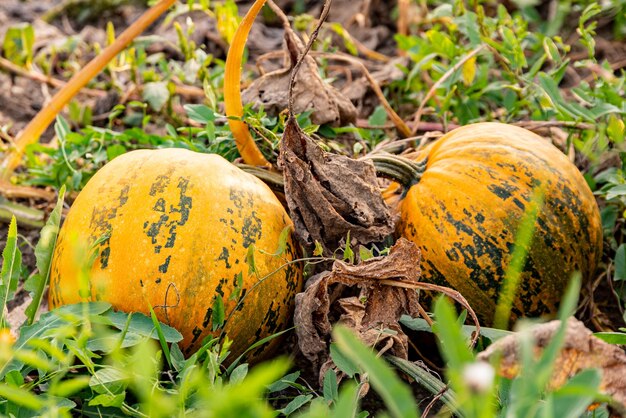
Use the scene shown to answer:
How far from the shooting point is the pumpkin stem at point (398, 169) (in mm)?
2154

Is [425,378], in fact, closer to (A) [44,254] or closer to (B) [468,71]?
(A) [44,254]

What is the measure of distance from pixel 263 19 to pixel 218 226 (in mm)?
3513

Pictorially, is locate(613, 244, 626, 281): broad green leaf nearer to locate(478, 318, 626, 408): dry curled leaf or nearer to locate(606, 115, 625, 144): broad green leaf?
locate(606, 115, 625, 144): broad green leaf

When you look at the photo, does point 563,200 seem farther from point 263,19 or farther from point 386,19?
point 263,19

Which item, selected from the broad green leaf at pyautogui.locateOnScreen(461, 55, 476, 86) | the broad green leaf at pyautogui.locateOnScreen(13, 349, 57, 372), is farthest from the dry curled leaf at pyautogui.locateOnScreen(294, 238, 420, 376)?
the broad green leaf at pyautogui.locateOnScreen(461, 55, 476, 86)

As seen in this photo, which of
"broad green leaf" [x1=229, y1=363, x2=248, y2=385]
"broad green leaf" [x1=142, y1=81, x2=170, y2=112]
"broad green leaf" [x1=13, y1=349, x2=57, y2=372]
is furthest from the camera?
"broad green leaf" [x1=142, y1=81, x2=170, y2=112]

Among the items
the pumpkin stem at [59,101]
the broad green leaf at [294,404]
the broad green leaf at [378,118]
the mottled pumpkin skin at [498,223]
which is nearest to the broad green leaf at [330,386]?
the broad green leaf at [294,404]

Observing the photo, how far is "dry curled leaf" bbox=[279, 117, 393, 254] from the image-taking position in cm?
194

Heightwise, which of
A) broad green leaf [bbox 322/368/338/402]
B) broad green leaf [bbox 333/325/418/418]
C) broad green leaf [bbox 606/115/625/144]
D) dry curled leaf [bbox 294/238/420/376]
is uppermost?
broad green leaf [bbox 333/325/418/418]

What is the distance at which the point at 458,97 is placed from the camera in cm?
298

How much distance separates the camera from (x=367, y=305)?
72.2 inches

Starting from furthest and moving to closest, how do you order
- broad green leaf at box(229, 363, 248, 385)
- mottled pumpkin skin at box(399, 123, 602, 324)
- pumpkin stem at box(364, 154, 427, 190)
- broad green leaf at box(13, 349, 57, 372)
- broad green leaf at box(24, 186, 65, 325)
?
1. pumpkin stem at box(364, 154, 427, 190)
2. mottled pumpkin skin at box(399, 123, 602, 324)
3. broad green leaf at box(24, 186, 65, 325)
4. broad green leaf at box(229, 363, 248, 385)
5. broad green leaf at box(13, 349, 57, 372)

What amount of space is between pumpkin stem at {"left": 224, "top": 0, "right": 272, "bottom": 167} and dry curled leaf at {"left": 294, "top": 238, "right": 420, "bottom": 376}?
56 centimetres

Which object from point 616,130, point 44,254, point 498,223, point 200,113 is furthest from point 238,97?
point 616,130
